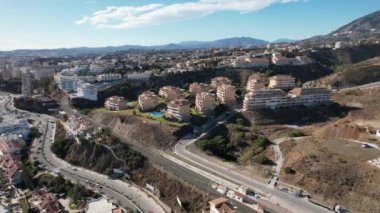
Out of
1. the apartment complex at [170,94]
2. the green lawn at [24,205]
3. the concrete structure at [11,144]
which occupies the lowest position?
the green lawn at [24,205]

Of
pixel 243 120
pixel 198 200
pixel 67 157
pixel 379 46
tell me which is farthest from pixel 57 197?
pixel 379 46

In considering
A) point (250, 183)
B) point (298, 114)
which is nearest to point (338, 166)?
point (250, 183)

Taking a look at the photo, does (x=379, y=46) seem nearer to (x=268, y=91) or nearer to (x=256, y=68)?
(x=256, y=68)

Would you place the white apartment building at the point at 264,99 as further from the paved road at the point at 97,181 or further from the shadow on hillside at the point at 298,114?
the paved road at the point at 97,181

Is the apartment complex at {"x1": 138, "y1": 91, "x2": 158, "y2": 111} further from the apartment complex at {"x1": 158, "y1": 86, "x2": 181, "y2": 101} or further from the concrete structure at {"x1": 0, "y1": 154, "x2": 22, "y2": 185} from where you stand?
the concrete structure at {"x1": 0, "y1": 154, "x2": 22, "y2": 185}

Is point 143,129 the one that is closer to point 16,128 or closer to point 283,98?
point 283,98

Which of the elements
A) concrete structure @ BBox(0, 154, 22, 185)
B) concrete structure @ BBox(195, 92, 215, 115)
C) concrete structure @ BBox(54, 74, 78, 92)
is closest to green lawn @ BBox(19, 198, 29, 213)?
concrete structure @ BBox(0, 154, 22, 185)

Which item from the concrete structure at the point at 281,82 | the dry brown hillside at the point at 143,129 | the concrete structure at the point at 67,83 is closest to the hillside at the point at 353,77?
the concrete structure at the point at 281,82
